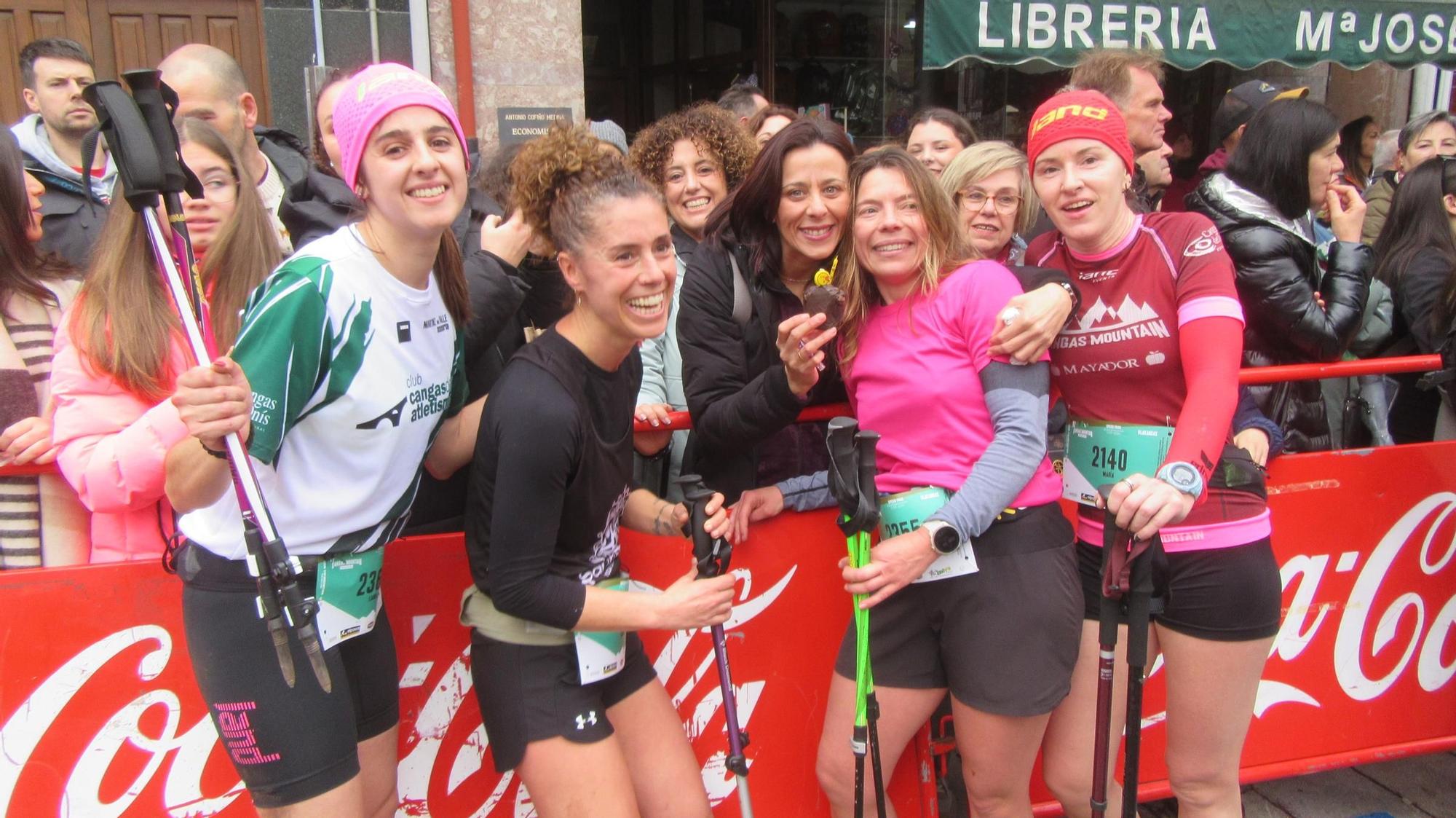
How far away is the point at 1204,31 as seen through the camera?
24.3 feet

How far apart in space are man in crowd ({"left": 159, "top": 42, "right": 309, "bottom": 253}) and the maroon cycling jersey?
2.72m

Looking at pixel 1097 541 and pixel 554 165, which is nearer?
pixel 554 165

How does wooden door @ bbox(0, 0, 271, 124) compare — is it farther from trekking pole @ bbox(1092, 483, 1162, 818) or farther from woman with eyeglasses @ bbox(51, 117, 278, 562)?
trekking pole @ bbox(1092, 483, 1162, 818)

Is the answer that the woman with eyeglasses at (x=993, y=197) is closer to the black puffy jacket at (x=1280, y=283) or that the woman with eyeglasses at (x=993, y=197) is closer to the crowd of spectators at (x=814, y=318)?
the crowd of spectators at (x=814, y=318)

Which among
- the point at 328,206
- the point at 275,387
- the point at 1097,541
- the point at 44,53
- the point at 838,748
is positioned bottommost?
the point at 838,748

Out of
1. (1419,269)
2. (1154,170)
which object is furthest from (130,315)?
(1419,269)

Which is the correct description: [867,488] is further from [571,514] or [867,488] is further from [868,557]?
[571,514]

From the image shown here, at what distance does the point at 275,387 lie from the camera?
192cm

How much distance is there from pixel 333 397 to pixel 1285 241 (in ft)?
9.57

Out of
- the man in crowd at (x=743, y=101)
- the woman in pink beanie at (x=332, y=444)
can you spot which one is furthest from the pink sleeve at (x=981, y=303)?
the man in crowd at (x=743, y=101)

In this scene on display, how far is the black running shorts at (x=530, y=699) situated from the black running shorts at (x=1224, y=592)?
1.29 metres

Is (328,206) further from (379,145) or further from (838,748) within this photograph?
(838,748)

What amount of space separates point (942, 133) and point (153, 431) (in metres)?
3.39

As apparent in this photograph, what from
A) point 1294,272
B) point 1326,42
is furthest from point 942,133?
point 1326,42
